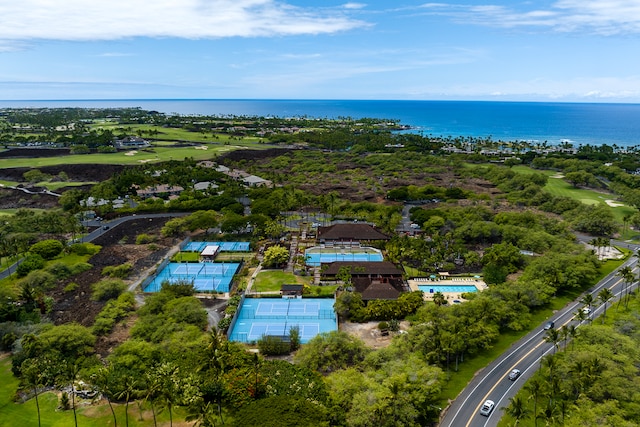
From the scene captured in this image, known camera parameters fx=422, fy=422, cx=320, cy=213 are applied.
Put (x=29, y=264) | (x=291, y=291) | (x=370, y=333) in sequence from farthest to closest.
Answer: (x=29, y=264) < (x=291, y=291) < (x=370, y=333)

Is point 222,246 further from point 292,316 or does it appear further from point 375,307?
point 375,307

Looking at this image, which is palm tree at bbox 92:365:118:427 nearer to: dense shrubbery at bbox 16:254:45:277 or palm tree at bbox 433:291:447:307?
dense shrubbery at bbox 16:254:45:277

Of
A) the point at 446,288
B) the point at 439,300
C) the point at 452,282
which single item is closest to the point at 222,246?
the point at 446,288

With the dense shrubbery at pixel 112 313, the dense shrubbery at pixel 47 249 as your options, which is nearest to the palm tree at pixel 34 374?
the dense shrubbery at pixel 112 313

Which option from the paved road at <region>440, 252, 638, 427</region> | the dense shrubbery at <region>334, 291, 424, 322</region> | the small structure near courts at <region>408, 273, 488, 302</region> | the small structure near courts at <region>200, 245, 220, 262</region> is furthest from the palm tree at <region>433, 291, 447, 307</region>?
the small structure near courts at <region>200, 245, 220, 262</region>

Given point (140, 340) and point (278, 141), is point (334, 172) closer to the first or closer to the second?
point (278, 141)

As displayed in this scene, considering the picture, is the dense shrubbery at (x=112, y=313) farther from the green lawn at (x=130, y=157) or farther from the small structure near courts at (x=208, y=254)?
the green lawn at (x=130, y=157)

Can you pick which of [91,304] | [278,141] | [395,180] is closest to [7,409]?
[91,304]
